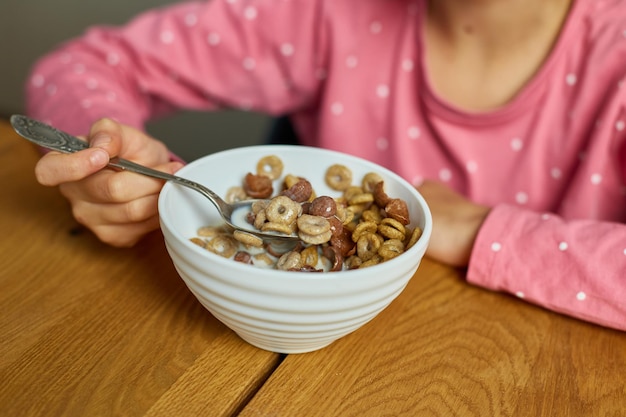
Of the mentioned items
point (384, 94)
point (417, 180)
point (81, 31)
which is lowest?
point (81, 31)

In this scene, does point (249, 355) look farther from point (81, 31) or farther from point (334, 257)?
point (81, 31)

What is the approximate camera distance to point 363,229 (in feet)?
1.72

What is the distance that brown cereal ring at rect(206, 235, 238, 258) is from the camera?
53 centimetres

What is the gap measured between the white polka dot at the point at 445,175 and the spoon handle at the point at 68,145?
45cm

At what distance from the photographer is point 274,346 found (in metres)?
0.50

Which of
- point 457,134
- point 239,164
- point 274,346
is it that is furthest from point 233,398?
point 457,134

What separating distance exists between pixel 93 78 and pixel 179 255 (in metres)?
0.53

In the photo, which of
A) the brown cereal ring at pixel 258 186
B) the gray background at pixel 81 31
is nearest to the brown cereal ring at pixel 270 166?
the brown cereal ring at pixel 258 186

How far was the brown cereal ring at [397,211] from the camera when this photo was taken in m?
0.53

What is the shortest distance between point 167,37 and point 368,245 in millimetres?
601

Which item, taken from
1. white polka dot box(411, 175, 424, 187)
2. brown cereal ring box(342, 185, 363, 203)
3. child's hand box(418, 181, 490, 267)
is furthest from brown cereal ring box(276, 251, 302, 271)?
white polka dot box(411, 175, 424, 187)

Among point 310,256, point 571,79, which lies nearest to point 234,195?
point 310,256

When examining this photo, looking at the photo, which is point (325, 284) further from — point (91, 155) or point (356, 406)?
point (91, 155)

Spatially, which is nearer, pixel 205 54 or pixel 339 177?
pixel 339 177
